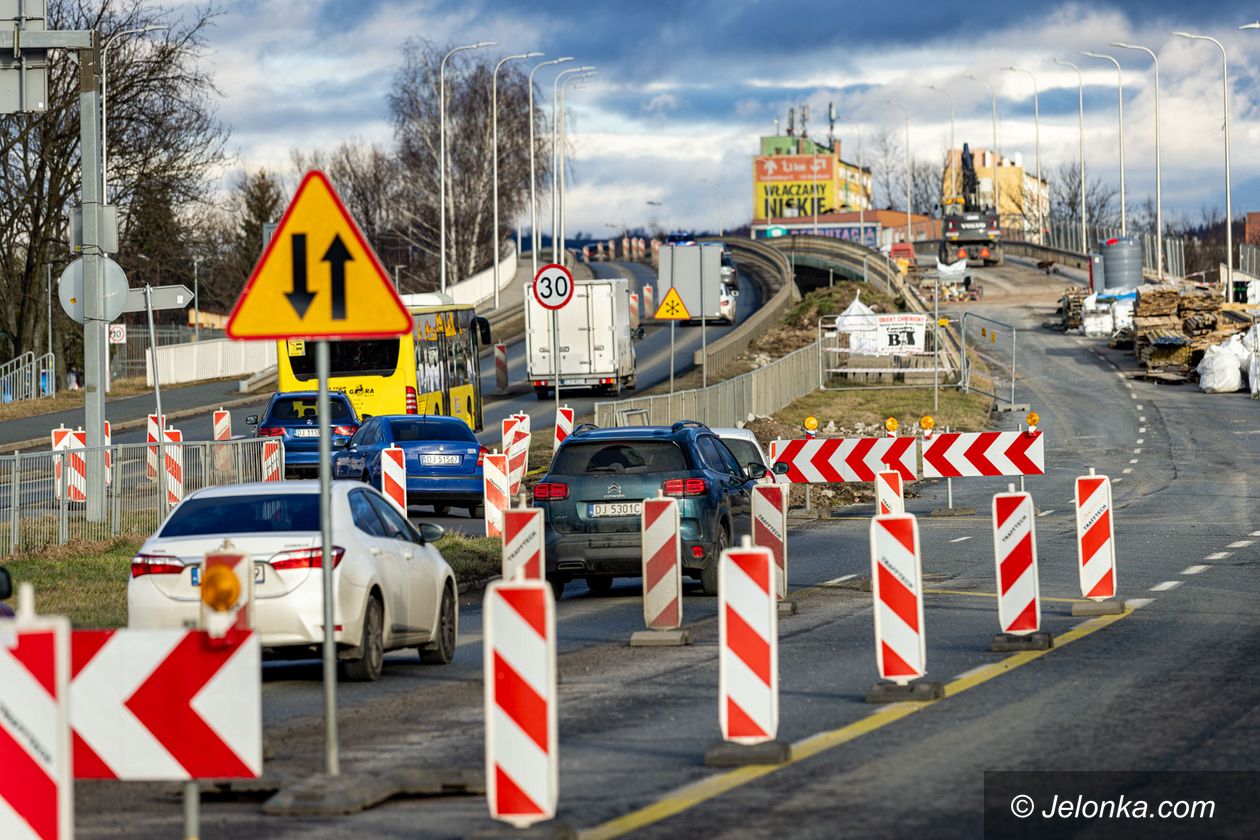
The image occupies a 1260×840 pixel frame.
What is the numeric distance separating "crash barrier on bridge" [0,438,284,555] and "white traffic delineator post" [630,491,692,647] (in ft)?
29.1

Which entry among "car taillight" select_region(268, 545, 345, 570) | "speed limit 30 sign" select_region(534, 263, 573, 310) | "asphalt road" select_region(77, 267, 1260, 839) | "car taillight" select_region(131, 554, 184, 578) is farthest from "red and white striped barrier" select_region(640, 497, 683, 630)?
"speed limit 30 sign" select_region(534, 263, 573, 310)

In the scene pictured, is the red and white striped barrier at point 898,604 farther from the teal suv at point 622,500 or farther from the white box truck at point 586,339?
the white box truck at point 586,339

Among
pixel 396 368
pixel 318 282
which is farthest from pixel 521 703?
pixel 396 368

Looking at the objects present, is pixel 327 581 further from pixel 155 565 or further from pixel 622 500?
pixel 622 500

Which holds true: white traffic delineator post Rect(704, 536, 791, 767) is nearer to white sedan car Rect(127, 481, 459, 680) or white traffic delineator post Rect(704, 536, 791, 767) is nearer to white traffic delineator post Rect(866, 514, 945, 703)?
white traffic delineator post Rect(866, 514, 945, 703)

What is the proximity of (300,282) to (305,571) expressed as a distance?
4.11 metres

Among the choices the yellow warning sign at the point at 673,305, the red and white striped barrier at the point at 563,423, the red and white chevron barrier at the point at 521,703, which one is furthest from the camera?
the red and white striped barrier at the point at 563,423

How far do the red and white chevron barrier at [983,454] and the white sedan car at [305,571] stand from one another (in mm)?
12921

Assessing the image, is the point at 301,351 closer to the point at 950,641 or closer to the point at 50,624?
the point at 950,641

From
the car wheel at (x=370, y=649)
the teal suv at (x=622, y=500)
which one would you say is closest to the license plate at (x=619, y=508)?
the teal suv at (x=622, y=500)

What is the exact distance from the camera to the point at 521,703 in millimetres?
8109

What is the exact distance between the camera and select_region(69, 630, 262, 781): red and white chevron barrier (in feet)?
25.2

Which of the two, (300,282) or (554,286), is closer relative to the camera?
(300,282)

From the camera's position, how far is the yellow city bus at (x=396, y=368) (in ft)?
130
